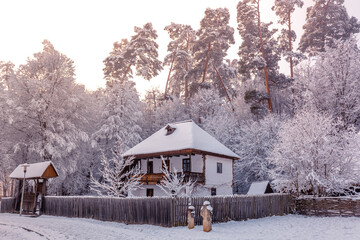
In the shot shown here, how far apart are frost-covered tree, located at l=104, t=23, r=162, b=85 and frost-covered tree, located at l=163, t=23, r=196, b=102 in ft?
9.71

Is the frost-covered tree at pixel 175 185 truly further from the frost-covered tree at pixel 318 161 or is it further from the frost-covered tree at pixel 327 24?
the frost-covered tree at pixel 327 24

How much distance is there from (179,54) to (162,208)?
109 ft

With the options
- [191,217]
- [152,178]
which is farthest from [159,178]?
[191,217]

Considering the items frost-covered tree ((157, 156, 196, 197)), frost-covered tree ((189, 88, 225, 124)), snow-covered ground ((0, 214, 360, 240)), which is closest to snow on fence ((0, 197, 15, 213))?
snow-covered ground ((0, 214, 360, 240))

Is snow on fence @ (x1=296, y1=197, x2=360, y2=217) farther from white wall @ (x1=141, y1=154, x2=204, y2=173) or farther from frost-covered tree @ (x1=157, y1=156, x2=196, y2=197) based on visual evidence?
white wall @ (x1=141, y1=154, x2=204, y2=173)

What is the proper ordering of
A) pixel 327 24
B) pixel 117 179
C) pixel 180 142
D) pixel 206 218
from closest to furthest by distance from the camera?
pixel 206 218 → pixel 117 179 → pixel 180 142 → pixel 327 24

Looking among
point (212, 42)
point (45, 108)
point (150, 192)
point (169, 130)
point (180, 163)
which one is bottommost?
point (150, 192)

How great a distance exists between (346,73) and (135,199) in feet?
84.0

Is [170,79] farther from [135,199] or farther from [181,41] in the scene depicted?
[135,199]

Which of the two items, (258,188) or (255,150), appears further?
(255,150)

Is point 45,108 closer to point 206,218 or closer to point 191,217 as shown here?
point 191,217

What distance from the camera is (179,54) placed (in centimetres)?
4728

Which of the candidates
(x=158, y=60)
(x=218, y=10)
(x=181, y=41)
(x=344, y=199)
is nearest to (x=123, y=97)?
(x=158, y=60)

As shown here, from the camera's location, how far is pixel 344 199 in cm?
2225
